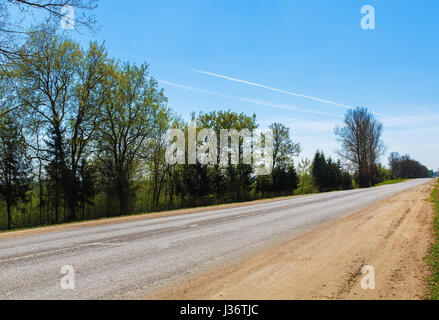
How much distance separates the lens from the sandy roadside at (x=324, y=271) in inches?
183

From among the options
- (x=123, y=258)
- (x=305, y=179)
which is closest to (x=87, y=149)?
(x=123, y=258)

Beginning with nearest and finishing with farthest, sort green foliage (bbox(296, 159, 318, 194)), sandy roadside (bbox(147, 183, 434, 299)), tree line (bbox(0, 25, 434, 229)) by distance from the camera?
1. sandy roadside (bbox(147, 183, 434, 299))
2. tree line (bbox(0, 25, 434, 229))
3. green foliage (bbox(296, 159, 318, 194))

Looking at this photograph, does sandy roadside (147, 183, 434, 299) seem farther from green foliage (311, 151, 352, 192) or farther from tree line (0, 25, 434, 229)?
green foliage (311, 151, 352, 192)

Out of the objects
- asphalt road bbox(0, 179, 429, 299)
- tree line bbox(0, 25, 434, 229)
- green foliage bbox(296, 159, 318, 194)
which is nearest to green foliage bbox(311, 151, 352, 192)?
green foliage bbox(296, 159, 318, 194)

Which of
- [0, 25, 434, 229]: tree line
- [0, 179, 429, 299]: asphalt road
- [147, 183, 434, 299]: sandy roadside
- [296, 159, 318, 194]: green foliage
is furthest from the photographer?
[296, 159, 318, 194]: green foliage

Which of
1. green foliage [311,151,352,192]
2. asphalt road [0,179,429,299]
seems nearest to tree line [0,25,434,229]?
asphalt road [0,179,429,299]

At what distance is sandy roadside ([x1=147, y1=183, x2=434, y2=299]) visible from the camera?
4.65 metres

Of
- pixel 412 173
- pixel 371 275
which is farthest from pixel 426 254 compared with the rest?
pixel 412 173

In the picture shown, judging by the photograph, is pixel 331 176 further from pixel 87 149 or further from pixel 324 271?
pixel 324 271

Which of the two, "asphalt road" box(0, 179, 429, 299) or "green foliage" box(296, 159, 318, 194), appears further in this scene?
"green foliage" box(296, 159, 318, 194)

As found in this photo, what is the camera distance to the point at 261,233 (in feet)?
33.4

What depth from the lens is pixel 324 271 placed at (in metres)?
5.74
